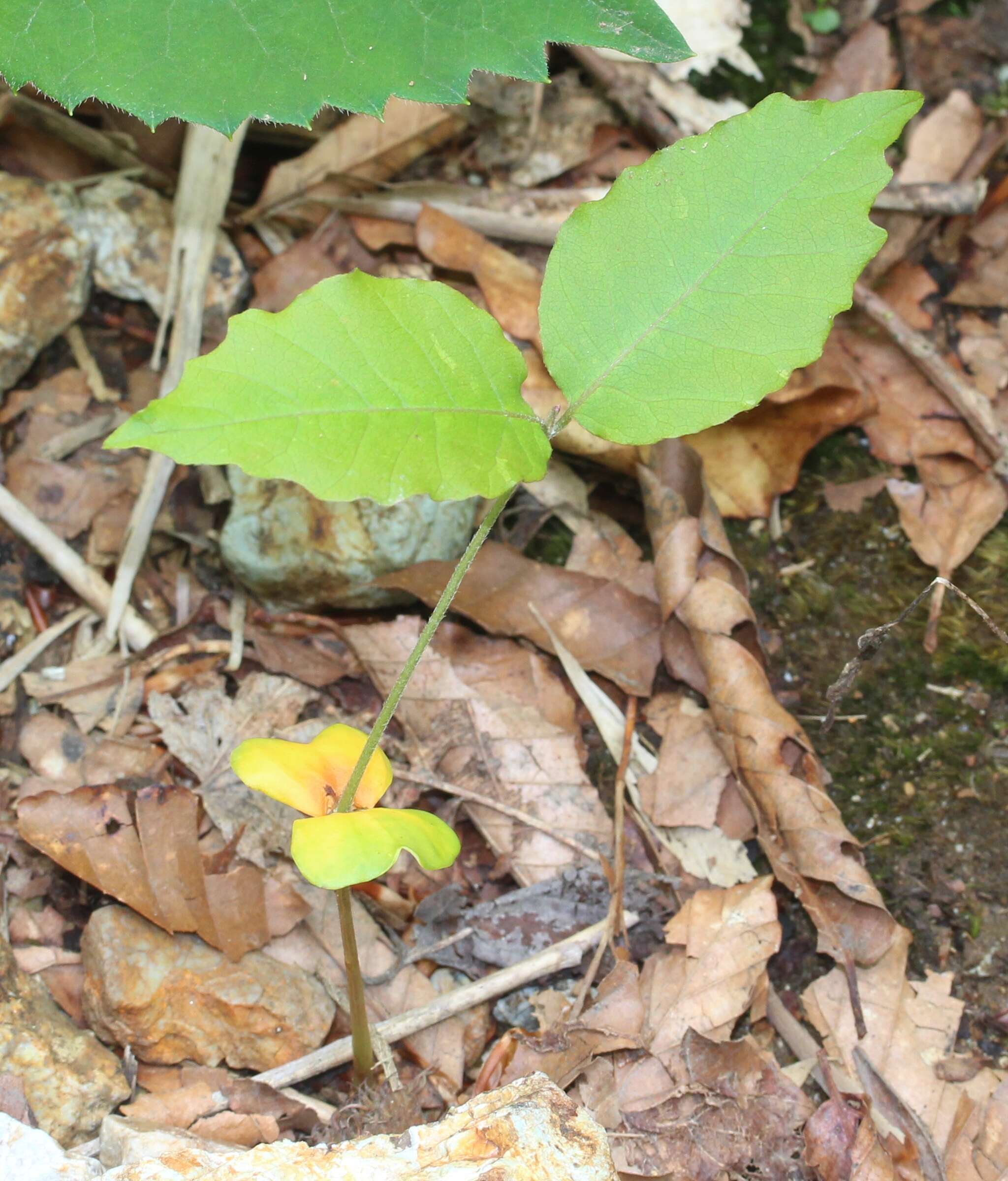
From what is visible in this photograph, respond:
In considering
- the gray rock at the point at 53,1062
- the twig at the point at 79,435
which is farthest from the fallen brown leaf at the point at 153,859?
the twig at the point at 79,435

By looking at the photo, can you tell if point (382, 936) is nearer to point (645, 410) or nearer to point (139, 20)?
point (645, 410)

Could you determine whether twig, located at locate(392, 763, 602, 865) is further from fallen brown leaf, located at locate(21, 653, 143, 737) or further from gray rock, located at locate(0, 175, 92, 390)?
gray rock, located at locate(0, 175, 92, 390)

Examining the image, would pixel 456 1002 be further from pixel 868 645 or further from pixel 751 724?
pixel 868 645

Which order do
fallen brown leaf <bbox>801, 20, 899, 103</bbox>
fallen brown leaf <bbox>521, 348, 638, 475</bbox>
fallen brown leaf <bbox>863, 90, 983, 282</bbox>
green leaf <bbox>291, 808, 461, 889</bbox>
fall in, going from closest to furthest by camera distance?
green leaf <bbox>291, 808, 461, 889</bbox> → fallen brown leaf <bbox>521, 348, 638, 475</bbox> → fallen brown leaf <bbox>863, 90, 983, 282</bbox> → fallen brown leaf <bbox>801, 20, 899, 103</bbox>

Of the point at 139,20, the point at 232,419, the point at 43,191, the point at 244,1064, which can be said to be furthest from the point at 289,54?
the point at 244,1064

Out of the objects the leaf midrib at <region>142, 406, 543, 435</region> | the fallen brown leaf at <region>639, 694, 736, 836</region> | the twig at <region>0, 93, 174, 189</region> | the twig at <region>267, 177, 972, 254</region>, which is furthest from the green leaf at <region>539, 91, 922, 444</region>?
the twig at <region>0, 93, 174, 189</region>

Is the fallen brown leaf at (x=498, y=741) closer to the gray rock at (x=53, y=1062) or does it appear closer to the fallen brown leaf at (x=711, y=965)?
the fallen brown leaf at (x=711, y=965)
